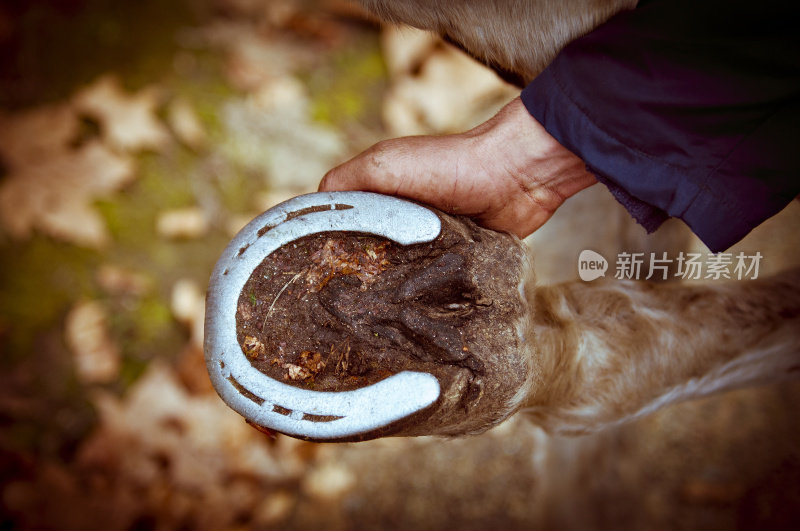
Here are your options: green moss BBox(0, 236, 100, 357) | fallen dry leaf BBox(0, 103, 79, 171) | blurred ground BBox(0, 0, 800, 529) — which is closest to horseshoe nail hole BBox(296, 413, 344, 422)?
blurred ground BBox(0, 0, 800, 529)

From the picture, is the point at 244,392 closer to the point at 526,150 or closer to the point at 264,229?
the point at 264,229

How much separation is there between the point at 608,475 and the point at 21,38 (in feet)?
9.47

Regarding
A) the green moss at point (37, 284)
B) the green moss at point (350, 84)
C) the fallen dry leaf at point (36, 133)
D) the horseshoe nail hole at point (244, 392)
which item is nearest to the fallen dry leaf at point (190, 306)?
the green moss at point (37, 284)

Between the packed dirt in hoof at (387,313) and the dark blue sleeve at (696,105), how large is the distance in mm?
306

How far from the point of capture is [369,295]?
981 millimetres

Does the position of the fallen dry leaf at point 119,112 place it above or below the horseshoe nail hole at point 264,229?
below

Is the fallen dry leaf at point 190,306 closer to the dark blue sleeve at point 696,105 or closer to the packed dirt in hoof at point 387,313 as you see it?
the packed dirt in hoof at point 387,313

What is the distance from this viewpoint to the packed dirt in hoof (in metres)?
0.92

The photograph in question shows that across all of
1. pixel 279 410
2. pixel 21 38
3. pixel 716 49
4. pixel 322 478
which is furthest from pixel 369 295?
pixel 21 38

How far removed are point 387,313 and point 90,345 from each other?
1.67 meters

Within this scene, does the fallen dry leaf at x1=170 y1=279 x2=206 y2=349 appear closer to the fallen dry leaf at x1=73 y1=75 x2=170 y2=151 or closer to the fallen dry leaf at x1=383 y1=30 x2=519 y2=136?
the fallen dry leaf at x1=73 y1=75 x2=170 y2=151

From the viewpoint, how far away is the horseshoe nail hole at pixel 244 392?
0.88 meters

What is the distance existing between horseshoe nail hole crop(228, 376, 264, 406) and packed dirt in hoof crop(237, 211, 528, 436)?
42 mm

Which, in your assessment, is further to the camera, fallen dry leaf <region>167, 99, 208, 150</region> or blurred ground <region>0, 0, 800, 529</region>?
fallen dry leaf <region>167, 99, 208, 150</region>
